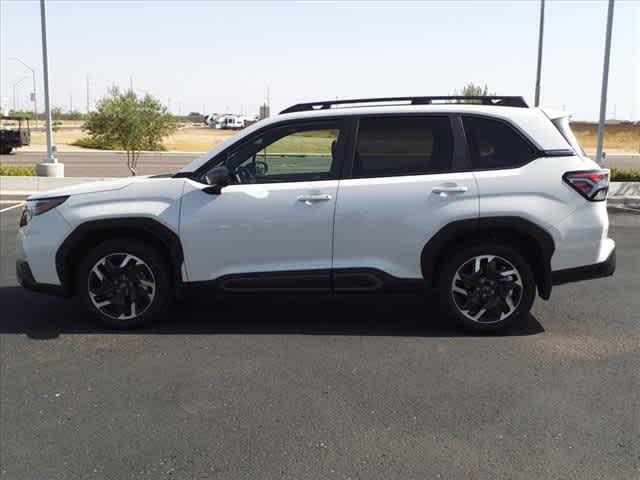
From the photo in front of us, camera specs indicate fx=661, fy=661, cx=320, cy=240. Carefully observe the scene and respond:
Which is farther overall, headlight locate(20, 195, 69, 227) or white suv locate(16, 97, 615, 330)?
headlight locate(20, 195, 69, 227)

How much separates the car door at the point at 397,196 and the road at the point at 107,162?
18989mm

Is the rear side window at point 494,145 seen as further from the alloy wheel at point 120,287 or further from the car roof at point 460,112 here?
the alloy wheel at point 120,287

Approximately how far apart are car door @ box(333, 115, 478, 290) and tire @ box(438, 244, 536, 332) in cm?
29

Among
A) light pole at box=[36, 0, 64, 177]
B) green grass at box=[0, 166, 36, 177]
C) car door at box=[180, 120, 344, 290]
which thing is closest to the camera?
car door at box=[180, 120, 344, 290]

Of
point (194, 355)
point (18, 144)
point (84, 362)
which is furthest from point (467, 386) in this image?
point (18, 144)

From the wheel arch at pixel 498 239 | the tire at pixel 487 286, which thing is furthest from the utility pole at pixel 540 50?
the tire at pixel 487 286

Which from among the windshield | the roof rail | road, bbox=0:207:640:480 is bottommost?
road, bbox=0:207:640:480

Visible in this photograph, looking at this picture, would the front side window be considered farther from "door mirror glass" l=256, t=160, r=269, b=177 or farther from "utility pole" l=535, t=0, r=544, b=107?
"utility pole" l=535, t=0, r=544, b=107

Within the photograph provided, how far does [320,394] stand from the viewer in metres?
4.11

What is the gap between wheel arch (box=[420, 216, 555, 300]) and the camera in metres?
5.17

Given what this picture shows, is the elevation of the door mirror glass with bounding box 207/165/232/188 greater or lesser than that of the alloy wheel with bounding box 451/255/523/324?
greater

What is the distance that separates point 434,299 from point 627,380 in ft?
7.48

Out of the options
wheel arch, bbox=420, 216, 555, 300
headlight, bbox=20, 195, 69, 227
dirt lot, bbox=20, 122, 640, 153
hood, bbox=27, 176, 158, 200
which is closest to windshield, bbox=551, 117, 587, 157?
wheel arch, bbox=420, 216, 555, 300

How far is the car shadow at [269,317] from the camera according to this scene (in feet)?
17.9
